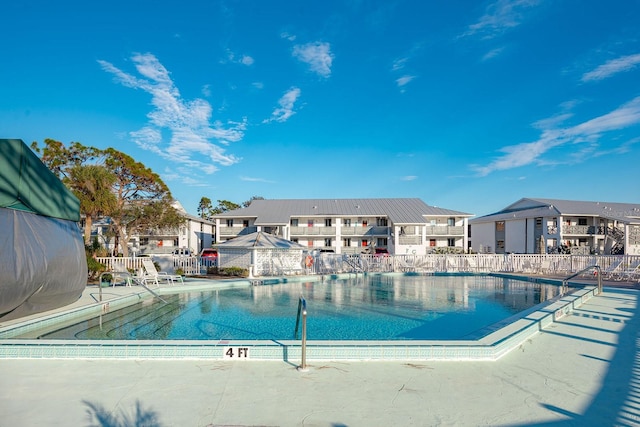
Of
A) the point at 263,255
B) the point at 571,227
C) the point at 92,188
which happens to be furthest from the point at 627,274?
the point at 92,188

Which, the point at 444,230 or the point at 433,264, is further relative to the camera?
the point at 444,230

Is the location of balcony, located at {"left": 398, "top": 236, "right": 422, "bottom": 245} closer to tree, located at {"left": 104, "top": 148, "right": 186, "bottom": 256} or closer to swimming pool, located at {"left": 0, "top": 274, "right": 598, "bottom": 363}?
swimming pool, located at {"left": 0, "top": 274, "right": 598, "bottom": 363}

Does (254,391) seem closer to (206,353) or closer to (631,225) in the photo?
(206,353)

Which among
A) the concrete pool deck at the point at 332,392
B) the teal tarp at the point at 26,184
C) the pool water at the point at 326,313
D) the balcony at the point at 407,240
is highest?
the teal tarp at the point at 26,184

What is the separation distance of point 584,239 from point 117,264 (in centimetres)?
4267

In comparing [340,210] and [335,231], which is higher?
[340,210]

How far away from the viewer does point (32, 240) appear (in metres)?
7.88

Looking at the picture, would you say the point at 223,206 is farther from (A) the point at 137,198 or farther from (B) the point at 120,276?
(B) the point at 120,276

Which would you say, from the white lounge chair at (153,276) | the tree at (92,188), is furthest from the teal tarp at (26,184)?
the tree at (92,188)

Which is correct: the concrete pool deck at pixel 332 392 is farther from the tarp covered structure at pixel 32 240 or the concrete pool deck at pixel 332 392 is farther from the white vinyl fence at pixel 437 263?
the white vinyl fence at pixel 437 263

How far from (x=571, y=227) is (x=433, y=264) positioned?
22592 millimetres

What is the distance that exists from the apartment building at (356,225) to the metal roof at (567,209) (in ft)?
20.4

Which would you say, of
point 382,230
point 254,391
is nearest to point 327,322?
point 254,391

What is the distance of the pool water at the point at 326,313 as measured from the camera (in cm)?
817
